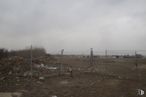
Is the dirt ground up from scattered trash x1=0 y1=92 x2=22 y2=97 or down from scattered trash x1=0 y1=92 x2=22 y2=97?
up

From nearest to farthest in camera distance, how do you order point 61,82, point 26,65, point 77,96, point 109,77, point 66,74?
point 77,96, point 61,82, point 109,77, point 66,74, point 26,65

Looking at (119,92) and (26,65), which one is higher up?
(26,65)

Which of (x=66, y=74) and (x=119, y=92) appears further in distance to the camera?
(x=66, y=74)

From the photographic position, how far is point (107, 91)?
39.4ft

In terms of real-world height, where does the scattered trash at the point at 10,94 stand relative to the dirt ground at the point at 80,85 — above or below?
below

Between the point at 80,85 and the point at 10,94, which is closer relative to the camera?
the point at 10,94

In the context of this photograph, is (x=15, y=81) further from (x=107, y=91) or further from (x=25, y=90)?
(x=107, y=91)

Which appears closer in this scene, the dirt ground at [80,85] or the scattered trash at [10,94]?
the scattered trash at [10,94]

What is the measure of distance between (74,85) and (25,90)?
3212mm

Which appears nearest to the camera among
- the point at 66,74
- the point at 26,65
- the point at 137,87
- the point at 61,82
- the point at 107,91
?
the point at 107,91

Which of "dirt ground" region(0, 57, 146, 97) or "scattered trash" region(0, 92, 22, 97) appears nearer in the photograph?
"scattered trash" region(0, 92, 22, 97)

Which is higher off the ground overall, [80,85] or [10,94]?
[80,85]

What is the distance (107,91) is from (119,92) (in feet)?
2.31

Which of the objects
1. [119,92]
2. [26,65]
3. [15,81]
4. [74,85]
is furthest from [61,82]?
[26,65]
